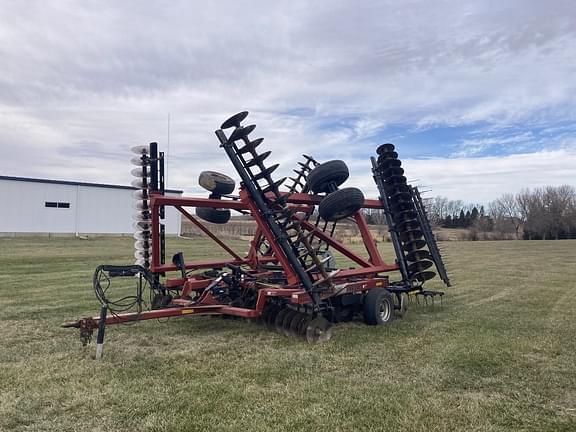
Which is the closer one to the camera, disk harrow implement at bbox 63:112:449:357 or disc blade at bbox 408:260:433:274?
disk harrow implement at bbox 63:112:449:357

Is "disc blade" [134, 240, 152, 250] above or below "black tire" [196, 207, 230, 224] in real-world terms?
below

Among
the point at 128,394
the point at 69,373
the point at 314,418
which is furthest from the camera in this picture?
the point at 69,373

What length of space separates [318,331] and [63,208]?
116 ft

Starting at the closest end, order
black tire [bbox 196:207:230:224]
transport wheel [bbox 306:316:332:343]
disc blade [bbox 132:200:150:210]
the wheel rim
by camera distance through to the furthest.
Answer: transport wheel [bbox 306:316:332:343] < the wheel rim < disc blade [bbox 132:200:150:210] < black tire [bbox 196:207:230:224]

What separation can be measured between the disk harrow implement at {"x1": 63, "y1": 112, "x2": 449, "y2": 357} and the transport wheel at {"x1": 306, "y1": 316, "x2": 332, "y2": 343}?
13mm

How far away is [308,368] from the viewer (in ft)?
17.4

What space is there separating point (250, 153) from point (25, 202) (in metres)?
33.9

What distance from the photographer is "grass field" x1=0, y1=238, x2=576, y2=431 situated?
13.0 ft

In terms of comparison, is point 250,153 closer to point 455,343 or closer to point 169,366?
point 169,366

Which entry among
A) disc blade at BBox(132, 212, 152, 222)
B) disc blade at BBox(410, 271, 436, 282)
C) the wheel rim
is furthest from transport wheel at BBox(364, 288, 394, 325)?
disc blade at BBox(132, 212, 152, 222)

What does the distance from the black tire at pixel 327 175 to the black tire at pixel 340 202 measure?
63 cm

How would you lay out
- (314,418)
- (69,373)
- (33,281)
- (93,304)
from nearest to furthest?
(314,418) < (69,373) < (93,304) < (33,281)

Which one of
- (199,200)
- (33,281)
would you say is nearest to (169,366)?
(199,200)

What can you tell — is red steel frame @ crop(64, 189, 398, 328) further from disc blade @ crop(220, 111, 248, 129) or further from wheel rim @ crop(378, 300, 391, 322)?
disc blade @ crop(220, 111, 248, 129)
